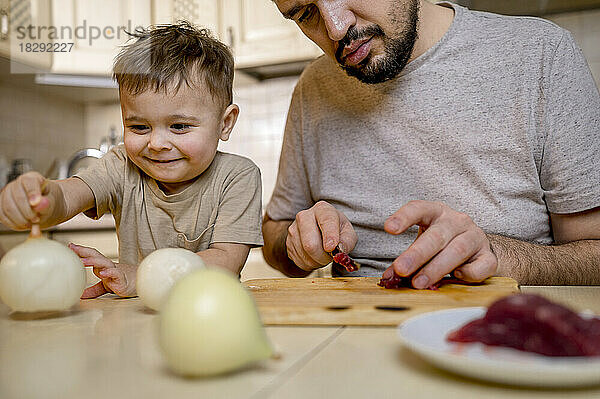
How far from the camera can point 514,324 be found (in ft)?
1.08

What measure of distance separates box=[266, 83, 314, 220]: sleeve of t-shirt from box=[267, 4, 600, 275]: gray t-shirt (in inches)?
3.9

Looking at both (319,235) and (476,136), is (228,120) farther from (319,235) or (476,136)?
(476,136)

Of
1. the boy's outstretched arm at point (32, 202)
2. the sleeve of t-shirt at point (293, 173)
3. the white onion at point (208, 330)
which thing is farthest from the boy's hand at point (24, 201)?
the sleeve of t-shirt at point (293, 173)

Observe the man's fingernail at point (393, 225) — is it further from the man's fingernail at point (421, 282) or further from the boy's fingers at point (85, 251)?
the boy's fingers at point (85, 251)

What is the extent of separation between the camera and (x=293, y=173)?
1202 mm

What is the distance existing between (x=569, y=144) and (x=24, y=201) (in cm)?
81

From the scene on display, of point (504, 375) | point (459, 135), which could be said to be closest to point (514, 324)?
point (504, 375)

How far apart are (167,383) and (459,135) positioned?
75 cm

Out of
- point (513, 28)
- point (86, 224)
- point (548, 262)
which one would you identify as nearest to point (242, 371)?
point (86, 224)

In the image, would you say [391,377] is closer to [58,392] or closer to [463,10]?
[58,392]

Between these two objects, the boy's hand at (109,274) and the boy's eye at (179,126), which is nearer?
the boy's hand at (109,274)

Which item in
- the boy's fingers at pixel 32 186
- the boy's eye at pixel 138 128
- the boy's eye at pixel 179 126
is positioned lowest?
the boy's fingers at pixel 32 186

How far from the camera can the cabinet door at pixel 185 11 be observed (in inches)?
22.9

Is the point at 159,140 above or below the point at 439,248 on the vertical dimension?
above
